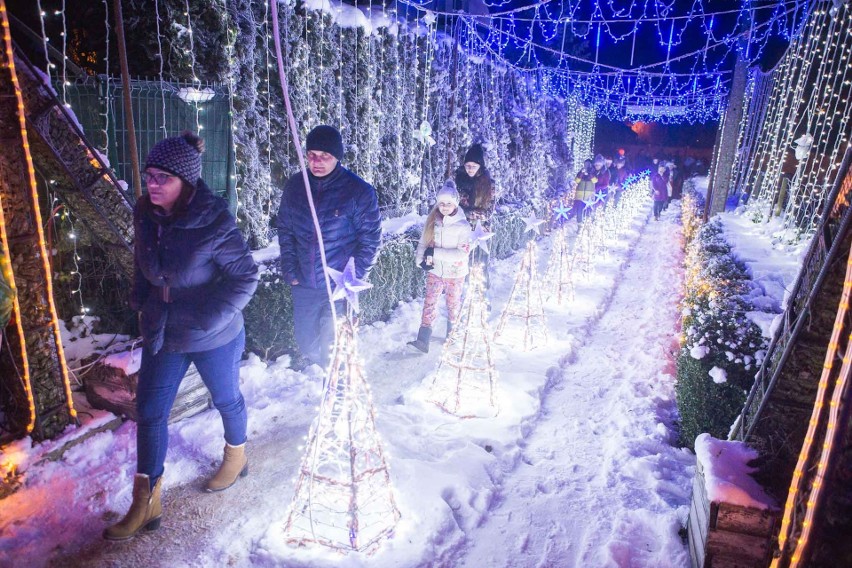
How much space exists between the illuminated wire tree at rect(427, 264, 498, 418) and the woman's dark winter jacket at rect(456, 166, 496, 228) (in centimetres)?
159

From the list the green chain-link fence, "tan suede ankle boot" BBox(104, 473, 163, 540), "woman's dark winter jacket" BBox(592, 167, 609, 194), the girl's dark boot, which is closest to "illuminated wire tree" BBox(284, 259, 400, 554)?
"tan suede ankle boot" BBox(104, 473, 163, 540)

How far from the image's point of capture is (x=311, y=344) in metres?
3.99

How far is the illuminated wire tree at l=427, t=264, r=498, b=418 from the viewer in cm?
442

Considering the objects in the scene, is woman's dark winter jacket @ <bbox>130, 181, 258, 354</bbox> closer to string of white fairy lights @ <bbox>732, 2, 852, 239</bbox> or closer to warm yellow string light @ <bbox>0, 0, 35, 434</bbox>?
warm yellow string light @ <bbox>0, 0, 35, 434</bbox>

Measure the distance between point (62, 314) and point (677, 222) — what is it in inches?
772

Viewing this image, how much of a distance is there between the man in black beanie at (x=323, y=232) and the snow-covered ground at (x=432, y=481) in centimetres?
95

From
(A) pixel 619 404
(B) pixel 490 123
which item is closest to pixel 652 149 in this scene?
(B) pixel 490 123

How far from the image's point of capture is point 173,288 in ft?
8.86

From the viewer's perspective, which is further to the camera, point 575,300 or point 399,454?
point 575,300

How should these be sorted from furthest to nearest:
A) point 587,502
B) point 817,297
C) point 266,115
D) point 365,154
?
point 365,154
point 266,115
point 587,502
point 817,297

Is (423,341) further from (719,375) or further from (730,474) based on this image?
(730,474)

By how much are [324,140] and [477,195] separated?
299 cm

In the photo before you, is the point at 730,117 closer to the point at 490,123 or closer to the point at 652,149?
the point at 490,123

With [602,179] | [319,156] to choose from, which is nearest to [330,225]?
[319,156]
